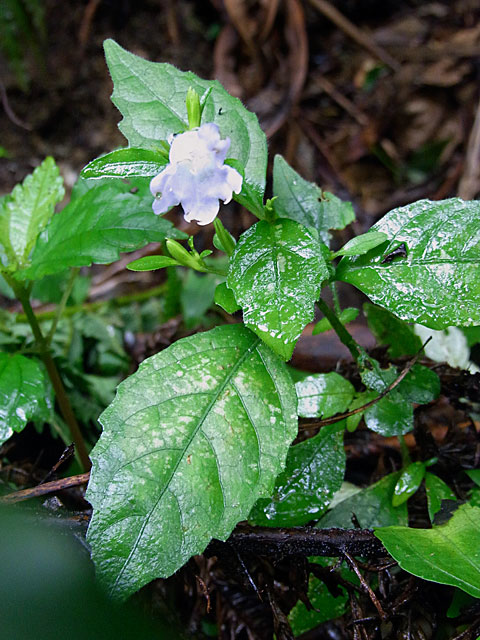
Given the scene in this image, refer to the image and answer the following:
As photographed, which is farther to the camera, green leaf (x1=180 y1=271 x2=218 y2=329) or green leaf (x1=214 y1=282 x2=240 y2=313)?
green leaf (x1=180 y1=271 x2=218 y2=329)

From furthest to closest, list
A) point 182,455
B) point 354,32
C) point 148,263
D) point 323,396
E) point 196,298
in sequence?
point 354,32 → point 196,298 → point 323,396 → point 148,263 → point 182,455

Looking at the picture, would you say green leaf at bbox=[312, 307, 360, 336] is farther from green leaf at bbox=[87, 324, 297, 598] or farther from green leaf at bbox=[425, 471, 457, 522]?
green leaf at bbox=[425, 471, 457, 522]

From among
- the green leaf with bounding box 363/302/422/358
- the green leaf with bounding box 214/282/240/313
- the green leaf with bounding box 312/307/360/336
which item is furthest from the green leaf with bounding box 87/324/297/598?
the green leaf with bounding box 363/302/422/358

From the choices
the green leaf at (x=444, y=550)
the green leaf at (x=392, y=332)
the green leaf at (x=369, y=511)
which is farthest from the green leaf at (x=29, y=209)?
the green leaf at (x=444, y=550)

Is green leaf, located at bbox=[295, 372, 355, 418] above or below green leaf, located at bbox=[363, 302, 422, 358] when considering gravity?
above

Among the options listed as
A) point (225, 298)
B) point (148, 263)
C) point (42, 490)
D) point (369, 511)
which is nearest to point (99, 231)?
point (148, 263)

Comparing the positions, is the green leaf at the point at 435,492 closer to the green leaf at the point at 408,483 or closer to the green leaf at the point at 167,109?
the green leaf at the point at 408,483

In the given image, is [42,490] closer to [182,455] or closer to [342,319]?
[182,455]

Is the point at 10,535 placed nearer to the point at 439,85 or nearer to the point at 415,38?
the point at 439,85
